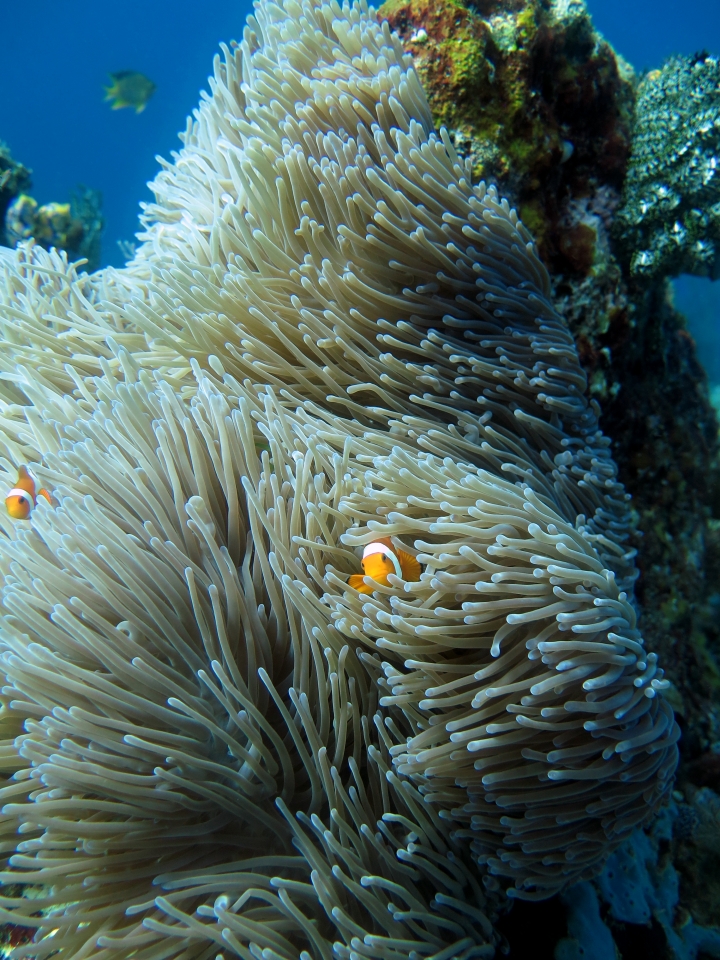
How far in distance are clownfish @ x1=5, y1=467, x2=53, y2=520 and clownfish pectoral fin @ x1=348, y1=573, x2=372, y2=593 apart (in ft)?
2.74

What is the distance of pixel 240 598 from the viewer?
133 centimetres

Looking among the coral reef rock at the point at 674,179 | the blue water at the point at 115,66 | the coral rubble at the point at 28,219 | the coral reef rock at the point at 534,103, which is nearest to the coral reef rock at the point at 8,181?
the coral rubble at the point at 28,219

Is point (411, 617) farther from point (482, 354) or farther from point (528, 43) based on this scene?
point (528, 43)

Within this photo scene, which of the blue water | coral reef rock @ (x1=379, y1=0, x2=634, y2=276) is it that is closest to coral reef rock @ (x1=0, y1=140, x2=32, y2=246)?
coral reef rock @ (x1=379, y1=0, x2=634, y2=276)

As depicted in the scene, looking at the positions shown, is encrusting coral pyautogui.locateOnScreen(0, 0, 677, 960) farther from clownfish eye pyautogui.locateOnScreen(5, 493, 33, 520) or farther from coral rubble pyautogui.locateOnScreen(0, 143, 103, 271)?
coral rubble pyautogui.locateOnScreen(0, 143, 103, 271)

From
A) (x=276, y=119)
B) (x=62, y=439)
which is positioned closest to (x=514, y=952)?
(x=62, y=439)

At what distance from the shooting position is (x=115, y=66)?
2805 inches

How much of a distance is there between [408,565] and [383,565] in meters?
0.08

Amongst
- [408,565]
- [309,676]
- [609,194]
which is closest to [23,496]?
[309,676]

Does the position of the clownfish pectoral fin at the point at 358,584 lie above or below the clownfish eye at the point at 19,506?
above

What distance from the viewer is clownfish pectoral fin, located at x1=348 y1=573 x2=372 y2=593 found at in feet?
4.23

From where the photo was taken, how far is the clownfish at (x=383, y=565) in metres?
1.25

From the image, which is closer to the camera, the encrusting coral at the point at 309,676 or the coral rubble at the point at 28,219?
the encrusting coral at the point at 309,676

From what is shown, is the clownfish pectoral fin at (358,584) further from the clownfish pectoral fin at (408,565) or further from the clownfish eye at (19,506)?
the clownfish eye at (19,506)
